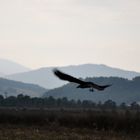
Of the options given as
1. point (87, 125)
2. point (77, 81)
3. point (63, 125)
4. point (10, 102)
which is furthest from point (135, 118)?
point (10, 102)

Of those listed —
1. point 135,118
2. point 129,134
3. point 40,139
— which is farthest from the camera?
point 135,118

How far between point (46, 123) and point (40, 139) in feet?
66.1

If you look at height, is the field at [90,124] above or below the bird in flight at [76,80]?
below

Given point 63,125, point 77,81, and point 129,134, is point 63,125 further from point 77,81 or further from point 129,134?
point 77,81

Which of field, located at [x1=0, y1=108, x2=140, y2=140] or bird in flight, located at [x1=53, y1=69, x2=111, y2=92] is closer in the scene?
bird in flight, located at [x1=53, y1=69, x2=111, y2=92]

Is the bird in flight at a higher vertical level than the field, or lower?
higher

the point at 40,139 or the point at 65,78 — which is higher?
the point at 65,78

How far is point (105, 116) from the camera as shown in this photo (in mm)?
42594

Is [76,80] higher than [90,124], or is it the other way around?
[76,80]

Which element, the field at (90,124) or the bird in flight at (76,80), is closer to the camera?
the bird in flight at (76,80)

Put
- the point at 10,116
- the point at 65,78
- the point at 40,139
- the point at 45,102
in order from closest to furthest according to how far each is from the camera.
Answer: the point at 65,78
the point at 40,139
the point at 10,116
the point at 45,102

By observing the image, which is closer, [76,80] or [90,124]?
[76,80]

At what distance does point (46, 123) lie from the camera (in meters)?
47.5

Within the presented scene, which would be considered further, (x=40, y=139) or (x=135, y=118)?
(x=135, y=118)
